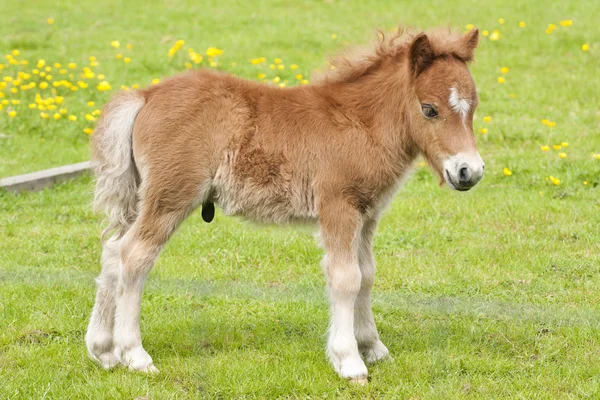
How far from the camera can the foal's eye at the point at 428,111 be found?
485 cm

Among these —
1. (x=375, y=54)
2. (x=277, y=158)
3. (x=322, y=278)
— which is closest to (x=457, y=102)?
(x=375, y=54)

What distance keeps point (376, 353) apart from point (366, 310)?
26cm

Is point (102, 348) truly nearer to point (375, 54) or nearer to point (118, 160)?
point (118, 160)

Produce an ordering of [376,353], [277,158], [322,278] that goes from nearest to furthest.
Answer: [277,158] < [376,353] < [322,278]

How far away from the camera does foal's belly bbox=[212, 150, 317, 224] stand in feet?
16.4

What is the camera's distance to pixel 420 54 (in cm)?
486

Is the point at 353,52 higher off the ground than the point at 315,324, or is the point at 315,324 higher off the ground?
the point at 353,52

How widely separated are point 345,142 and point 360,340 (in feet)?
3.92

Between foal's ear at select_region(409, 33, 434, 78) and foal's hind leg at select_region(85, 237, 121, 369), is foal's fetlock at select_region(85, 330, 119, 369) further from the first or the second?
foal's ear at select_region(409, 33, 434, 78)

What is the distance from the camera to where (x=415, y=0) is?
15023mm

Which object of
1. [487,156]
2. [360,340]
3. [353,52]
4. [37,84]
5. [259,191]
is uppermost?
[353,52]

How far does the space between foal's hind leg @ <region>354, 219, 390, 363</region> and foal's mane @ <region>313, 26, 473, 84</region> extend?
0.91 m

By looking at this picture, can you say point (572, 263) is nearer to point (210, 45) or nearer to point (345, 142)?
point (345, 142)

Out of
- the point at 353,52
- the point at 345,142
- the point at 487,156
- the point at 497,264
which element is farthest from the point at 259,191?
the point at 487,156
